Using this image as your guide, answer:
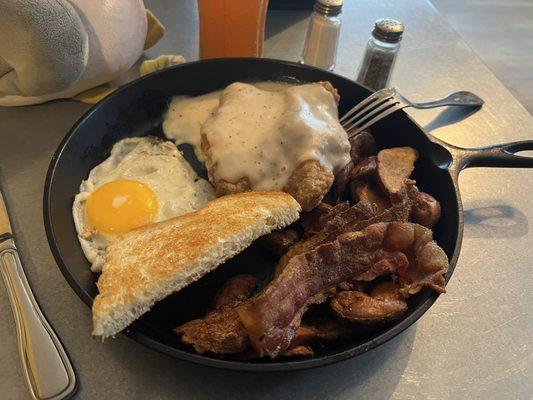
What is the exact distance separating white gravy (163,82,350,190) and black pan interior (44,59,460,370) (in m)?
0.21

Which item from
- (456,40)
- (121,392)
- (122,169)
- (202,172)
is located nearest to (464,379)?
(121,392)

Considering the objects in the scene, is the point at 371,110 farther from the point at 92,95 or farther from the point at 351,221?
the point at 92,95

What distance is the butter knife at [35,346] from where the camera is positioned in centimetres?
118

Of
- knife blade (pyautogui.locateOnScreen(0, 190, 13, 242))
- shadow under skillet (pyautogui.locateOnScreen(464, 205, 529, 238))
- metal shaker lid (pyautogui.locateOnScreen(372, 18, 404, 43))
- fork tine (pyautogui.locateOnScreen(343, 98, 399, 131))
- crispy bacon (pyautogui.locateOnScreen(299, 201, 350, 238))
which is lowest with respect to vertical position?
shadow under skillet (pyautogui.locateOnScreen(464, 205, 529, 238))

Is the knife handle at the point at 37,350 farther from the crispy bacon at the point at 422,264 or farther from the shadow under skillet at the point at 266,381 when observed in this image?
the crispy bacon at the point at 422,264

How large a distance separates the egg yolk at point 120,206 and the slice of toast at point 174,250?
0.13 metres

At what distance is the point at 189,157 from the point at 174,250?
0.69 meters

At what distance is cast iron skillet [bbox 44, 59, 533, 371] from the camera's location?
1180 mm

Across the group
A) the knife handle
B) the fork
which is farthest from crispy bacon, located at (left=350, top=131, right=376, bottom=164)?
the knife handle

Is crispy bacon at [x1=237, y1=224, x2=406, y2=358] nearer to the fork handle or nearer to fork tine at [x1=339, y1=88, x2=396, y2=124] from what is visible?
fork tine at [x1=339, y1=88, x2=396, y2=124]

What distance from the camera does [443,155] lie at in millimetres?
1645

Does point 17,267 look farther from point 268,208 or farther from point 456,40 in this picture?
point 456,40

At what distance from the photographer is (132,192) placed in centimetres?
160

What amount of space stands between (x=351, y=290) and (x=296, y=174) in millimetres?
473
